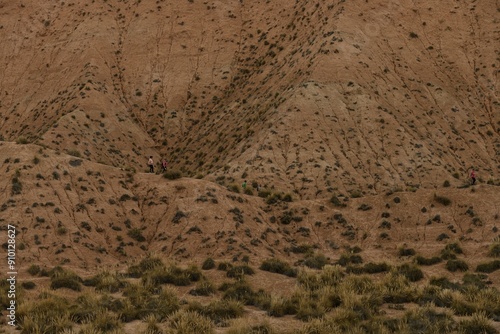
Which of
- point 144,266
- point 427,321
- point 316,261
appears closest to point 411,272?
point 316,261

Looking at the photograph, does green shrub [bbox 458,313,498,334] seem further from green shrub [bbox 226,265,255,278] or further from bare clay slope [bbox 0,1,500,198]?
bare clay slope [bbox 0,1,500,198]

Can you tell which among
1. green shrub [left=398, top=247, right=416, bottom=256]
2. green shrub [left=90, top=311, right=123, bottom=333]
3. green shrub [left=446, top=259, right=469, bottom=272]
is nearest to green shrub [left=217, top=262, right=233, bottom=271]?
green shrub [left=90, top=311, right=123, bottom=333]

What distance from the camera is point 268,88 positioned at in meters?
60.4

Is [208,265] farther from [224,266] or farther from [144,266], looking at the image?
[144,266]

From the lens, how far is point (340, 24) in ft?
207

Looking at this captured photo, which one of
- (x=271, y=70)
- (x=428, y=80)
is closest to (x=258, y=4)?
(x=271, y=70)

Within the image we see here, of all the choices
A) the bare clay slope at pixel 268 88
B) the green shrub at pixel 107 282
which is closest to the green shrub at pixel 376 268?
the green shrub at pixel 107 282

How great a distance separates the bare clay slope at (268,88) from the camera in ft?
163

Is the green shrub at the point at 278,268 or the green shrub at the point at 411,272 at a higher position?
the green shrub at the point at 278,268

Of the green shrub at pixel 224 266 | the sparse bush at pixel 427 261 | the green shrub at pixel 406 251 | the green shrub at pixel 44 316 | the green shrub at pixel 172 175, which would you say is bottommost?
the green shrub at pixel 406 251

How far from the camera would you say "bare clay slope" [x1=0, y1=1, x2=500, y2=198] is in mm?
49750

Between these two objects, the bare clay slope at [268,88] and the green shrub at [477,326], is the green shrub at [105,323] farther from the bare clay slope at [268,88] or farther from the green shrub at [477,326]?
the bare clay slope at [268,88]

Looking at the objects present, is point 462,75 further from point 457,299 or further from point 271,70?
point 457,299

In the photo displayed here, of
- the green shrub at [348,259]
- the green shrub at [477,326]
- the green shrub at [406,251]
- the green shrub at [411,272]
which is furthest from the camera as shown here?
the green shrub at [406,251]
